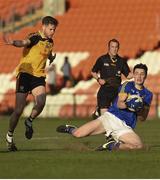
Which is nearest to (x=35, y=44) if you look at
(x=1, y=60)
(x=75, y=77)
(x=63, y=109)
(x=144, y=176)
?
(x=144, y=176)

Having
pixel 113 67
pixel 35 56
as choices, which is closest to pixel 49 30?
pixel 35 56

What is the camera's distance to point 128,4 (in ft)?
117

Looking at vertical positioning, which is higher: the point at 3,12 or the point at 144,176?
the point at 3,12

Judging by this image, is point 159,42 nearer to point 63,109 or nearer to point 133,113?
point 63,109

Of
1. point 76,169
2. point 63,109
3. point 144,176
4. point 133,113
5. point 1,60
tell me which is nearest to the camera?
point 144,176

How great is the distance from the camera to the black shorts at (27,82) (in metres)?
12.4

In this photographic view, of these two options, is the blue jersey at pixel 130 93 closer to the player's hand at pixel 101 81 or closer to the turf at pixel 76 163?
the turf at pixel 76 163

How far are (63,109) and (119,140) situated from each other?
1782cm

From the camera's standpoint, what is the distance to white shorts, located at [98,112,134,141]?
12078 mm

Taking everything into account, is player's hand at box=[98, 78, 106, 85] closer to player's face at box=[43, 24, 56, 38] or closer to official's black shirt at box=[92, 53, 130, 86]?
official's black shirt at box=[92, 53, 130, 86]

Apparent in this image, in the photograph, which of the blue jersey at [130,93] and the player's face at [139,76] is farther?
the blue jersey at [130,93]

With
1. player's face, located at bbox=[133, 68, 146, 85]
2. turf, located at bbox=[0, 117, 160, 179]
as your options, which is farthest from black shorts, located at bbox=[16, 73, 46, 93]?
player's face, located at bbox=[133, 68, 146, 85]

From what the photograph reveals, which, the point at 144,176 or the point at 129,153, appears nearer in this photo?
the point at 144,176

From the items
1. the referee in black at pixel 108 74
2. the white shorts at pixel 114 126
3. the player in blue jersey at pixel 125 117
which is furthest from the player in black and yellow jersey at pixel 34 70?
the referee in black at pixel 108 74
